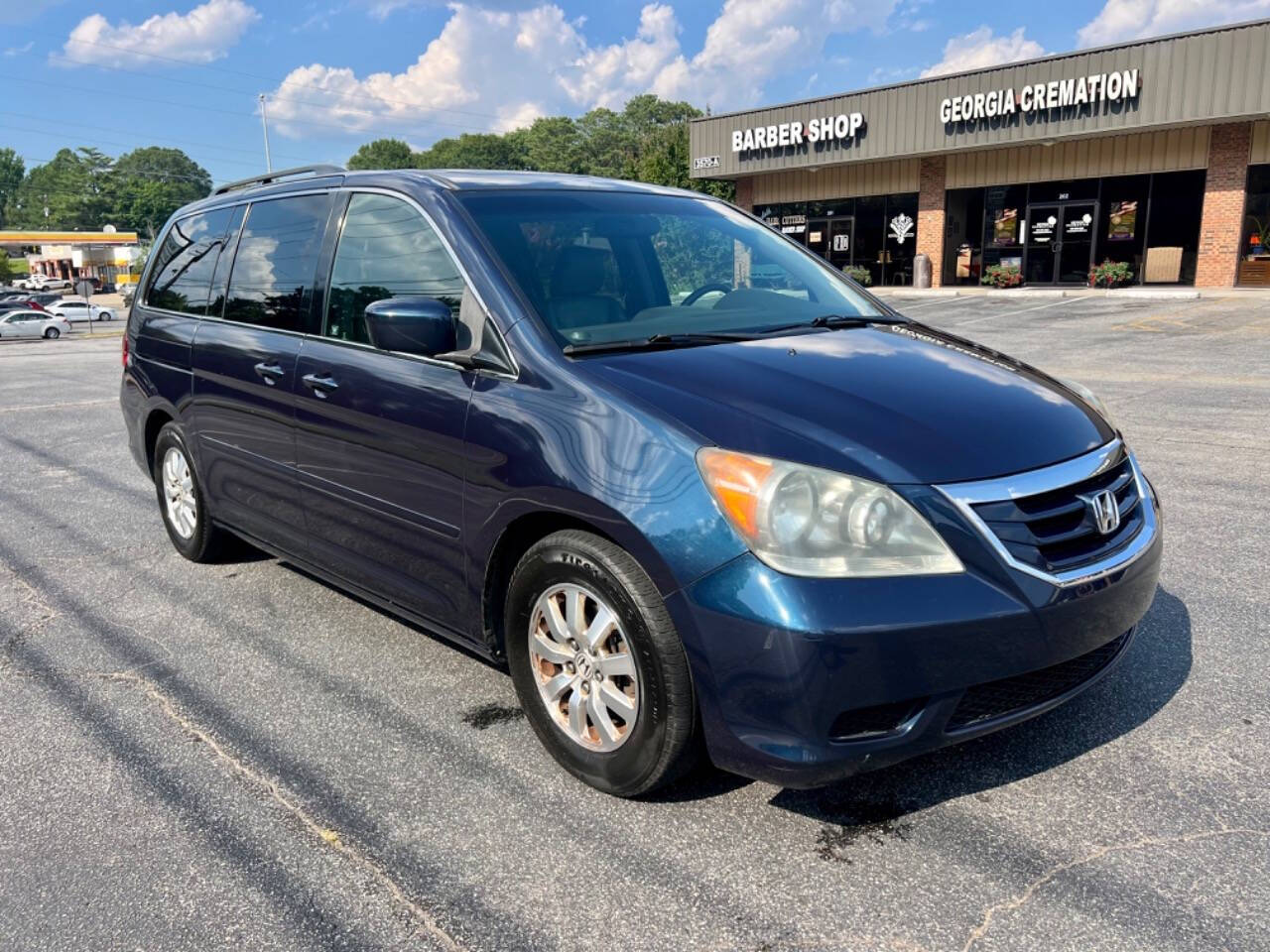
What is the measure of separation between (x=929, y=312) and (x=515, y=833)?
22.5m

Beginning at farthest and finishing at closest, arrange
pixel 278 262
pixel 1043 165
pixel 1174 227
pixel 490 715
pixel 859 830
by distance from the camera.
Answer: pixel 1043 165, pixel 1174 227, pixel 278 262, pixel 490 715, pixel 859 830

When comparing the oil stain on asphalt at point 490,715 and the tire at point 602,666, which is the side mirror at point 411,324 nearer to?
the tire at point 602,666

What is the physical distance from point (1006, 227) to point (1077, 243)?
6.94 ft

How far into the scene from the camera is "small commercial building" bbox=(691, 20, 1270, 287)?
23.3m

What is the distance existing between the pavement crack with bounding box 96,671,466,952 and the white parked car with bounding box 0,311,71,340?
141 feet

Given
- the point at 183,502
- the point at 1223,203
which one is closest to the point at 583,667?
the point at 183,502

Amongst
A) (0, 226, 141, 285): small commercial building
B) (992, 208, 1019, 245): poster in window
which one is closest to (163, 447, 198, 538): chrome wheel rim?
(992, 208, 1019, 245): poster in window

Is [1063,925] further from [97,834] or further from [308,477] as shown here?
[308,477]

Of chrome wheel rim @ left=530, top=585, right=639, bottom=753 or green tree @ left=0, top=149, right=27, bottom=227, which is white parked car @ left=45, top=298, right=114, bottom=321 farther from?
green tree @ left=0, top=149, right=27, bottom=227

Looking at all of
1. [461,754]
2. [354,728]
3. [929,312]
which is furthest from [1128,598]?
[929,312]

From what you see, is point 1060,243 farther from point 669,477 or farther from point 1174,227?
point 669,477

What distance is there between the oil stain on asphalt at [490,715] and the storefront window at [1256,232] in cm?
2689

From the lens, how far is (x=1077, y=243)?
27422mm

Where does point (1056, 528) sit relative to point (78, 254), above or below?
below
